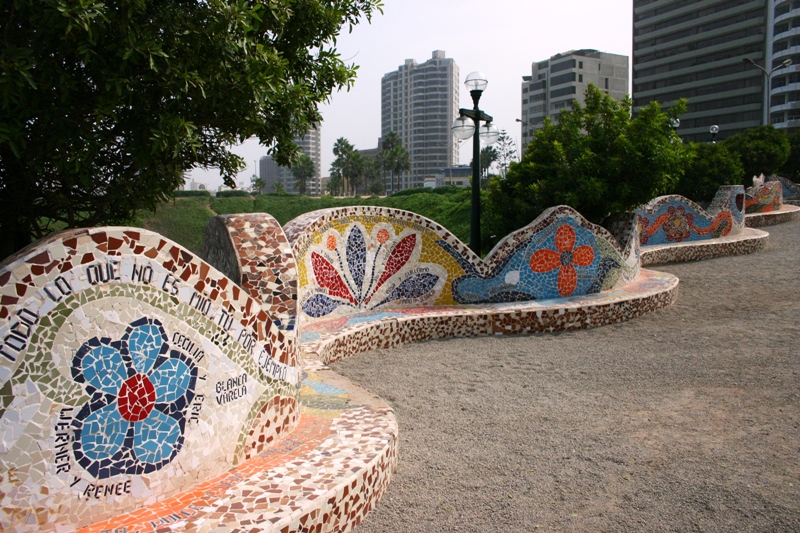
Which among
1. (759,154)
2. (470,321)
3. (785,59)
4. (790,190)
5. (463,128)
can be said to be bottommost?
(470,321)

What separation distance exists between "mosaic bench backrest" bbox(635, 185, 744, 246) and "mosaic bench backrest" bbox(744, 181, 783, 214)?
5.42 meters

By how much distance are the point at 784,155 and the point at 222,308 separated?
78.5 ft

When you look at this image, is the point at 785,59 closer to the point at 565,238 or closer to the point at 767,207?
the point at 767,207

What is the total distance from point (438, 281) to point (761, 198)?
15475 mm

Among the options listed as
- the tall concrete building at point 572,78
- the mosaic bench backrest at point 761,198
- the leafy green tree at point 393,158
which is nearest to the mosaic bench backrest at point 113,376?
the mosaic bench backrest at point 761,198

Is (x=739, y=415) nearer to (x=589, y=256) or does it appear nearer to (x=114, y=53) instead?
(x=589, y=256)

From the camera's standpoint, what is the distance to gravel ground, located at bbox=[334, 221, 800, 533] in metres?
3.04

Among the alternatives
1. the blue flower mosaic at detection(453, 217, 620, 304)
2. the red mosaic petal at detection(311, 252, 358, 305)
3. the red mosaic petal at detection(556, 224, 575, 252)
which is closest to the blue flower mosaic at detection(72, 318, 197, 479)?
the red mosaic petal at detection(311, 252, 358, 305)

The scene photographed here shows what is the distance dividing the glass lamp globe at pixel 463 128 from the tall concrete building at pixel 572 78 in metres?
66.8

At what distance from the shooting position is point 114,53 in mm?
3539

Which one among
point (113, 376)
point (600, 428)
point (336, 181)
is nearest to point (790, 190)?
point (600, 428)

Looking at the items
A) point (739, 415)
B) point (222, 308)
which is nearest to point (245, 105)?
point (222, 308)

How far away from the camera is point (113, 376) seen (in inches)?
97.3

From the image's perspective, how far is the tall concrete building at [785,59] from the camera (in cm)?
5128
